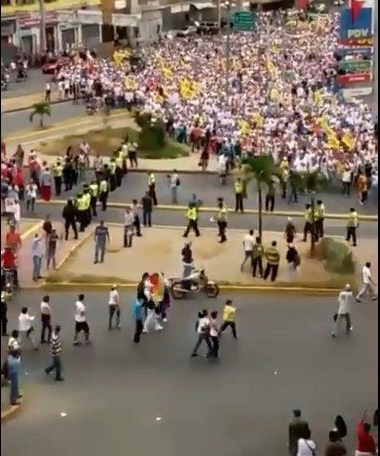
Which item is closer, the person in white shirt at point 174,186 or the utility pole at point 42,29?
the person in white shirt at point 174,186

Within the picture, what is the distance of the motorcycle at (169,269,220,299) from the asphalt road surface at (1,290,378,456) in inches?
21.4

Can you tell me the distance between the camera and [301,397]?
64.0ft

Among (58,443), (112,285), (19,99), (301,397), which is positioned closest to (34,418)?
(58,443)

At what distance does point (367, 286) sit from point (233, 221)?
658cm

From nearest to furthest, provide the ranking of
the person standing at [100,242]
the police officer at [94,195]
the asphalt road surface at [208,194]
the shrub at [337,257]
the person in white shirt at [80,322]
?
the person in white shirt at [80,322] < the shrub at [337,257] < the person standing at [100,242] < the police officer at [94,195] < the asphalt road surface at [208,194]

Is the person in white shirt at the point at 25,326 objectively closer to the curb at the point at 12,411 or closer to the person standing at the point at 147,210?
the curb at the point at 12,411

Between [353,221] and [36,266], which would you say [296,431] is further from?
[353,221]

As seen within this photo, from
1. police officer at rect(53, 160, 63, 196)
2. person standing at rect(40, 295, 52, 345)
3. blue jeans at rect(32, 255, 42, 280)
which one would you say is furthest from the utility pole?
person standing at rect(40, 295, 52, 345)

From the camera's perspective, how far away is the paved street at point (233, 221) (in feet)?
96.7

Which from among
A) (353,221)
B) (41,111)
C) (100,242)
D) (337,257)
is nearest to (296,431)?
(337,257)

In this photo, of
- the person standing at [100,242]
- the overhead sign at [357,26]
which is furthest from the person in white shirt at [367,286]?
the overhead sign at [357,26]

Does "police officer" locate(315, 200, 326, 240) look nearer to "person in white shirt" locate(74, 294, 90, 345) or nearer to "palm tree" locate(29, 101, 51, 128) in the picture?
"person in white shirt" locate(74, 294, 90, 345)

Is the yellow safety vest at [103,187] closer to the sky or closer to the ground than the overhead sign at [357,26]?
closer to the ground

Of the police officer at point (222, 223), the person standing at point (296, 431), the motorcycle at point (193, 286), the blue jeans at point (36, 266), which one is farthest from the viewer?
the police officer at point (222, 223)
